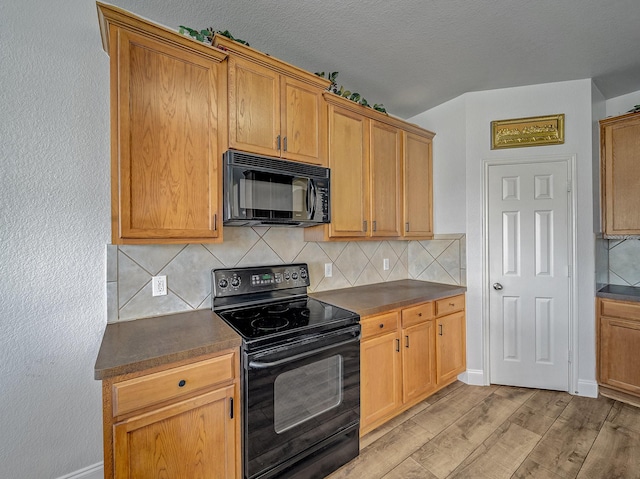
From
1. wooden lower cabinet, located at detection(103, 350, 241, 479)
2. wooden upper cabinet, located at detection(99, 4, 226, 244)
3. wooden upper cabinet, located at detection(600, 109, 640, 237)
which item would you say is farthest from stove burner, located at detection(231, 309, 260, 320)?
wooden upper cabinet, located at detection(600, 109, 640, 237)

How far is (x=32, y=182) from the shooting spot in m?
1.46

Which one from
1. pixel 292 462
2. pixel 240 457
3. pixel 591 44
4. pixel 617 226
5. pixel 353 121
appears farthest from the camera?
pixel 617 226

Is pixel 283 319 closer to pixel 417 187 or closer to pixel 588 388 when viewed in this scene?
pixel 417 187

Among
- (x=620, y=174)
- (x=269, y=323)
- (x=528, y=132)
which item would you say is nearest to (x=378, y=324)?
(x=269, y=323)

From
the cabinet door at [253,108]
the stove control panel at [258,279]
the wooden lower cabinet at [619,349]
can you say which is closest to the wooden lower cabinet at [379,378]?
the stove control panel at [258,279]

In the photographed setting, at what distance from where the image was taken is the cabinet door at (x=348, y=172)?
217cm

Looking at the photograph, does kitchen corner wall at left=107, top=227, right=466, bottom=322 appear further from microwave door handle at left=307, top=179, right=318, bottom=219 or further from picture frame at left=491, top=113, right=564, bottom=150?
picture frame at left=491, top=113, right=564, bottom=150

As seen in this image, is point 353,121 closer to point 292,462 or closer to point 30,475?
point 292,462

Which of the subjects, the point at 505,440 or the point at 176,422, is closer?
the point at 176,422

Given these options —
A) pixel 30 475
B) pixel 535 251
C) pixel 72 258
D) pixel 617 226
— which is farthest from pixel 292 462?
pixel 617 226

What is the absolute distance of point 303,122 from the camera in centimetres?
199

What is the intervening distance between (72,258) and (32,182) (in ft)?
1.36

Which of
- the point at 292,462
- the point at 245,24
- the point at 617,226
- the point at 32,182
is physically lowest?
the point at 292,462

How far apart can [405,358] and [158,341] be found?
1.67 meters
